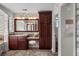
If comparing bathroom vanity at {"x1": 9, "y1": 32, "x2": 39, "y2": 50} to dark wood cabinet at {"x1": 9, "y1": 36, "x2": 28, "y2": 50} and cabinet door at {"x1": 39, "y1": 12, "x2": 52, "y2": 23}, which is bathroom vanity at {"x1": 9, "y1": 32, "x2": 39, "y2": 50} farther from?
cabinet door at {"x1": 39, "y1": 12, "x2": 52, "y2": 23}

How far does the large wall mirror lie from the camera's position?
9148 millimetres

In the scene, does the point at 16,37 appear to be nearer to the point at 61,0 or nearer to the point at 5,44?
the point at 5,44

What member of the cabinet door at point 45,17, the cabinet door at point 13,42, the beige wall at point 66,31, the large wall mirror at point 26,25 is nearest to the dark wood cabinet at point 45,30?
the cabinet door at point 45,17

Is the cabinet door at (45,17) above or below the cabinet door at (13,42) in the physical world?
above

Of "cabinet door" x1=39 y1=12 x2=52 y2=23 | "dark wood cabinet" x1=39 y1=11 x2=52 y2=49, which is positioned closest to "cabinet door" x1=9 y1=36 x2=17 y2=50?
"dark wood cabinet" x1=39 y1=11 x2=52 y2=49

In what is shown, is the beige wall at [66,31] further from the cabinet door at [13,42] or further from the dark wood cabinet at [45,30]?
the cabinet door at [13,42]

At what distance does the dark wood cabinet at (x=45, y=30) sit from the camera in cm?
798

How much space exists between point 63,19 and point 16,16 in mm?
4916

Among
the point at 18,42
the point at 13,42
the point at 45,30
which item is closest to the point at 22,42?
the point at 18,42

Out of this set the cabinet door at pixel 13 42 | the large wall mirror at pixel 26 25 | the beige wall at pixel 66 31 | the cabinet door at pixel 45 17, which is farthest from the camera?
the large wall mirror at pixel 26 25

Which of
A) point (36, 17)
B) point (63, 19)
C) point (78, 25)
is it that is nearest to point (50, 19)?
point (36, 17)

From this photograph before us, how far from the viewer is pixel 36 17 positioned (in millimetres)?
9141

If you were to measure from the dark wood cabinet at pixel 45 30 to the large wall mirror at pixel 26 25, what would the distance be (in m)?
1.18

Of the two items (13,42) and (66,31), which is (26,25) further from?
(66,31)
